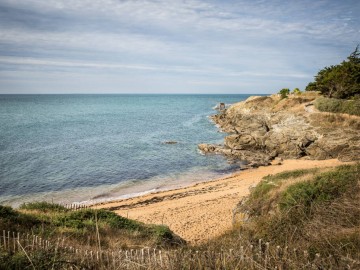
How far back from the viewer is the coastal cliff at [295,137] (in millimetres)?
31938

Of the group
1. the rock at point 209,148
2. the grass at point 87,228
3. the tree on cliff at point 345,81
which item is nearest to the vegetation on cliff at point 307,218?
the grass at point 87,228

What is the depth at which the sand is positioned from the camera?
18.5 m

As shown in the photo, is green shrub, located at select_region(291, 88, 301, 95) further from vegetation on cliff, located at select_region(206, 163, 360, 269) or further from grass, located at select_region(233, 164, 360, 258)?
grass, located at select_region(233, 164, 360, 258)

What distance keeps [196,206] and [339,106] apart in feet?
89.0

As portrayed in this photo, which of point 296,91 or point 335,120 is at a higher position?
point 296,91

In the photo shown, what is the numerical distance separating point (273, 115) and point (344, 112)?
12141mm

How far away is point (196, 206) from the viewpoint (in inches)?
894

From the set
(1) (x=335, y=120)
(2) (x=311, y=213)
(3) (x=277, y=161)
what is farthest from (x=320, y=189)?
(1) (x=335, y=120)

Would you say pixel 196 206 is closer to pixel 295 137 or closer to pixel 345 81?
pixel 295 137

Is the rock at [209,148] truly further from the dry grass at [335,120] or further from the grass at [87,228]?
the grass at [87,228]

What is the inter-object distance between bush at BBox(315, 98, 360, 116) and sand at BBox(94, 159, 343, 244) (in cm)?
989

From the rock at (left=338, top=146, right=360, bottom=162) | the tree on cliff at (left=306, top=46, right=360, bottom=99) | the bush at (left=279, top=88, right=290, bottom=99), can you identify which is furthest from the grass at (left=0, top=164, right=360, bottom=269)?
the bush at (left=279, top=88, right=290, bottom=99)

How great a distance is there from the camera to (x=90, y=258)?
5.55 m

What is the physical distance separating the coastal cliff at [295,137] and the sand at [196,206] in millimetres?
2656
